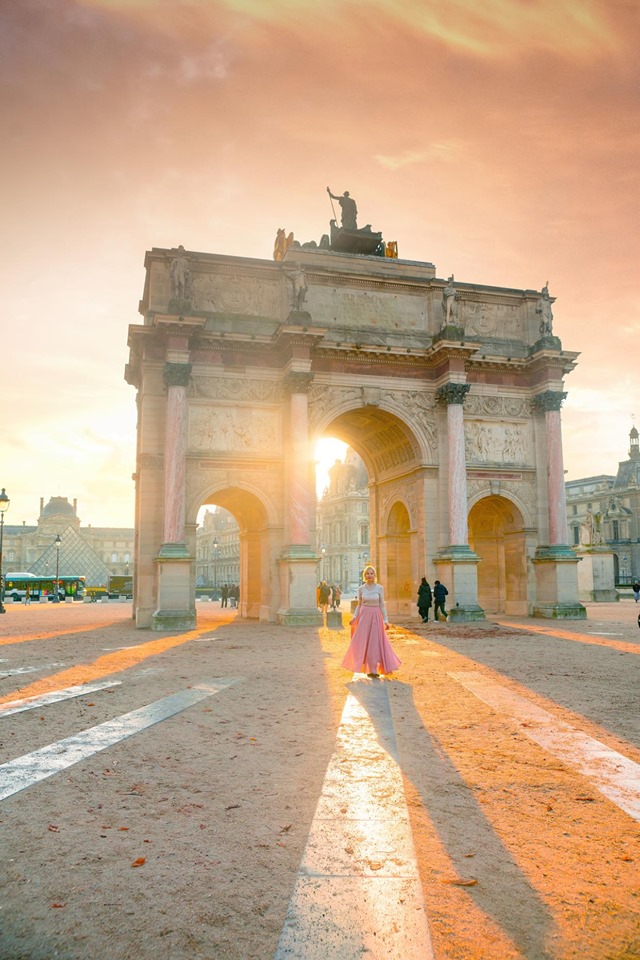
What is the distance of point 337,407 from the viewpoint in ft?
86.1

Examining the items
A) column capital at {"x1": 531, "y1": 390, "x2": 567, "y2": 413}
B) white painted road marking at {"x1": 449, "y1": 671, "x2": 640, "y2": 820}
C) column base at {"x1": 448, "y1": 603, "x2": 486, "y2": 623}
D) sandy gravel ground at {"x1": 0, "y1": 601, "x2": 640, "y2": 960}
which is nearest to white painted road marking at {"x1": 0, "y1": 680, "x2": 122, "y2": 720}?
sandy gravel ground at {"x1": 0, "y1": 601, "x2": 640, "y2": 960}

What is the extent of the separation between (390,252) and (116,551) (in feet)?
499

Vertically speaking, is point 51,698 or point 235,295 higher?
point 235,295

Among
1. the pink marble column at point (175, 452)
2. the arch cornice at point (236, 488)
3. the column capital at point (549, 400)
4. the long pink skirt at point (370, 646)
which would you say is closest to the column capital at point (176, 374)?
the pink marble column at point (175, 452)

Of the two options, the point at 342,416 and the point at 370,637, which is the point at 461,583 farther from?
the point at 370,637

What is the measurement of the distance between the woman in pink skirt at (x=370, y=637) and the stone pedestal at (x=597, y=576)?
105ft

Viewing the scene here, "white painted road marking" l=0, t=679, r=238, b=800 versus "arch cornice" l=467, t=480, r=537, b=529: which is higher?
"arch cornice" l=467, t=480, r=537, b=529

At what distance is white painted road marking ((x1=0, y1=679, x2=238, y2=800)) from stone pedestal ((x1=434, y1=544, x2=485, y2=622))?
16671 millimetres

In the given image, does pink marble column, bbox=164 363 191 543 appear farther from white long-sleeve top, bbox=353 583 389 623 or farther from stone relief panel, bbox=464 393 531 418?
white long-sleeve top, bbox=353 583 389 623

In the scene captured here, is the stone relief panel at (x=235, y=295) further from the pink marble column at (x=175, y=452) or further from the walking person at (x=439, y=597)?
the walking person at (x=439, y=597)

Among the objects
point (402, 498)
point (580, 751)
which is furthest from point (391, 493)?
point (580, 751)

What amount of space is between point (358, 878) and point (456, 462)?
23.0 m

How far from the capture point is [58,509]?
154 m

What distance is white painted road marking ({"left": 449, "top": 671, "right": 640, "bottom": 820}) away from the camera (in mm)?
5230
